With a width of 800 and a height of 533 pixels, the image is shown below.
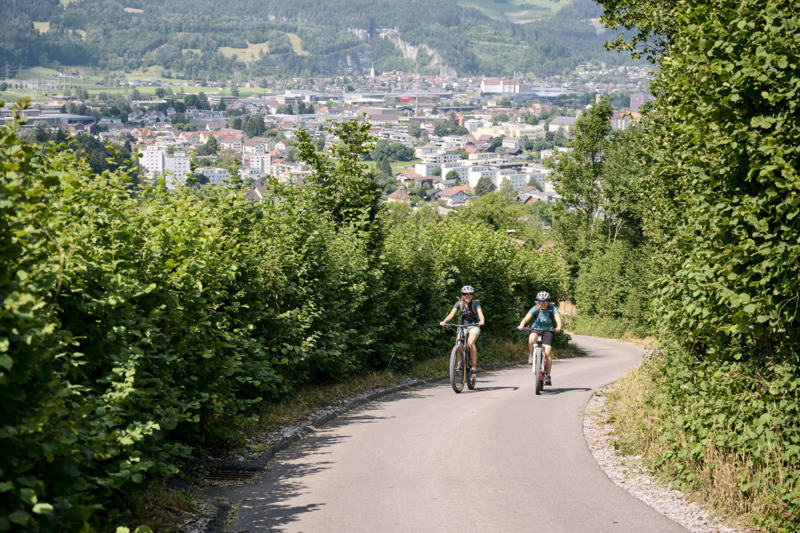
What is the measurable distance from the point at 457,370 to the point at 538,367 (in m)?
1.44

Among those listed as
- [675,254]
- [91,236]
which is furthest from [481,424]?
[91,236]

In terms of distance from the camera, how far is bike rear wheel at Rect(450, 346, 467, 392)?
14695 millimetres

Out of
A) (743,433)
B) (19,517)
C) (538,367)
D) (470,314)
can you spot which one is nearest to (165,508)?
(19,517)

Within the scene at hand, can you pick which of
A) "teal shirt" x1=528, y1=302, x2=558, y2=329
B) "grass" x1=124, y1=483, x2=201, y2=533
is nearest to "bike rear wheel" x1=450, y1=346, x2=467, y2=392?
"teal shirt" x1=528, y1=302, x2=558, y2=329

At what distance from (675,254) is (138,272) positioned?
6454mm

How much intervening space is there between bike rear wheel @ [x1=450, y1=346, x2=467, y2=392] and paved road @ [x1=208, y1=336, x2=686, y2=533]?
4.74ft

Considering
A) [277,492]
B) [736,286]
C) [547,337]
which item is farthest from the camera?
[547,337]

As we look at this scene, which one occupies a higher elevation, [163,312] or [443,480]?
[163,312]

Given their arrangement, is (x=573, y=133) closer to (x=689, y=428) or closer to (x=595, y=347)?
(x=595, y=347)

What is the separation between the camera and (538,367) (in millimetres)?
14766

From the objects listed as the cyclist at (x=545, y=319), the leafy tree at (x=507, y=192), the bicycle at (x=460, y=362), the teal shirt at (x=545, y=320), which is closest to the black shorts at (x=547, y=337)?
the cyclist at (x=545, y=319)

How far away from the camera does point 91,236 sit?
648 centimetres

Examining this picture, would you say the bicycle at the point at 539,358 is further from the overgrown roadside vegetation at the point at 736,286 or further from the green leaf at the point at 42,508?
the green leaf at the point at 42,508

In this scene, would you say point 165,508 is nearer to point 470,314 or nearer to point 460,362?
point 460,362
